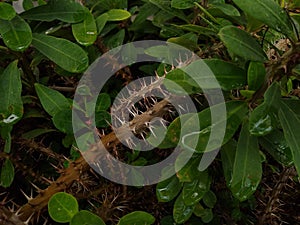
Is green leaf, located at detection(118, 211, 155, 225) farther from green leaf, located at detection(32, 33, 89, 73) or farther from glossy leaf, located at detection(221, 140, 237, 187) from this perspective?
green leaf, located at detection(32, 33, 89, 73)

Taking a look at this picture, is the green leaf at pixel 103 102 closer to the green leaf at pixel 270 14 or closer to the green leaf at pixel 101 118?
the green leaf at pixel 101 118

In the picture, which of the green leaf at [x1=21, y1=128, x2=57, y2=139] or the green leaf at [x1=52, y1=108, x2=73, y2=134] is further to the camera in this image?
the green leaf at [x1=21, y1=128, x2=57, y2=139]

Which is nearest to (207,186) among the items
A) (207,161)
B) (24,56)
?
(207,161)

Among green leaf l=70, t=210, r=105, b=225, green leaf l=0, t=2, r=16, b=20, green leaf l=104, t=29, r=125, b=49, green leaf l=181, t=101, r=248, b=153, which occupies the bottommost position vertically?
green leaf l=70, t=210, r=105, b=225

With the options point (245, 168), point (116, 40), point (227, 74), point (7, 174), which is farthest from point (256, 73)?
point (7, 174)

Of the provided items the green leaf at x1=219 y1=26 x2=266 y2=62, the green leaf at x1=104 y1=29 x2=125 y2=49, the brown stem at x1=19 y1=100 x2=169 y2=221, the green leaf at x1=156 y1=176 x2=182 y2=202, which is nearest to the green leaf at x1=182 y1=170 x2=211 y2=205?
the green leaf at x1=156 y1=176 x2=182 y2=202

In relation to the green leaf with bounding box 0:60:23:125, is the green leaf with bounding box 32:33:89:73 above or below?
above

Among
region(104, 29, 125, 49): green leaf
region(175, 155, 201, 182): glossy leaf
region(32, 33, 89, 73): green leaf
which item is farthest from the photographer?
region(104, 29, 125, 49): green leaf
